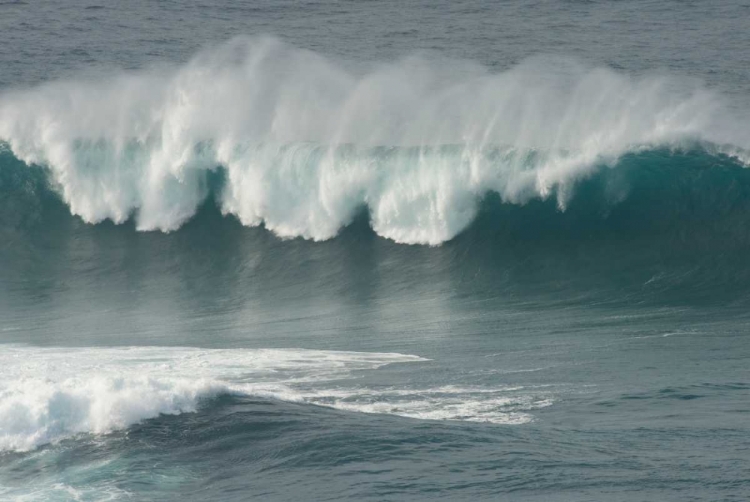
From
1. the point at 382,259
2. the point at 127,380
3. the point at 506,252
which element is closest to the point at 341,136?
the point at 382,259

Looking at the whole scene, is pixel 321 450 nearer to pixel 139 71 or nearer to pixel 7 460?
pixel 7 460

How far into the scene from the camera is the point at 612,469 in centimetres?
1143

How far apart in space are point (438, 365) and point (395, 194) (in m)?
9.23

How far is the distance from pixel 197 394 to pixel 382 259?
33.0 ft

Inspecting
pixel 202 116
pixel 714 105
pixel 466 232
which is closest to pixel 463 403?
pixel 466 232

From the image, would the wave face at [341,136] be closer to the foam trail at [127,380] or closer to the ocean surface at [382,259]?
the ocean surface at [382,259]

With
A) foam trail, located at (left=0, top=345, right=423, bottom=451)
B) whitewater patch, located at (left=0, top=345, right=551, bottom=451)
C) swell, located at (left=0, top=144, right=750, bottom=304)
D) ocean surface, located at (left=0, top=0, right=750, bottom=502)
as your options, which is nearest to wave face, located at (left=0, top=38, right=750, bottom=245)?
ocean surface, located at (left=0, top=0, right=750, bottom=502)

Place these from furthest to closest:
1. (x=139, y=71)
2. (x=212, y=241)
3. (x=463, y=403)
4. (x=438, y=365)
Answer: (x=139, y=71) → (x=212, y=241) → (x=438, y=365) → (x=463, y=403)

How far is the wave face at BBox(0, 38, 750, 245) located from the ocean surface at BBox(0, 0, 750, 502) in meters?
0.07

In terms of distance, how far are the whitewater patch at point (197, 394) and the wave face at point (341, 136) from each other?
8.16 meters

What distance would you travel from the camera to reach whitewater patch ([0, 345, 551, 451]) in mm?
13664

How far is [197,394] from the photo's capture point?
1438 cm

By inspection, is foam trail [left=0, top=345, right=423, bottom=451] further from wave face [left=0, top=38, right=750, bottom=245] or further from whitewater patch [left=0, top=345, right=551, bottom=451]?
wave face [left=0, top=38, right=750, bottom=245]

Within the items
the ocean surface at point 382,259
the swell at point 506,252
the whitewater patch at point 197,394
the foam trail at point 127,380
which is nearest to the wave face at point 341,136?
the ocean surface at point 382,259
